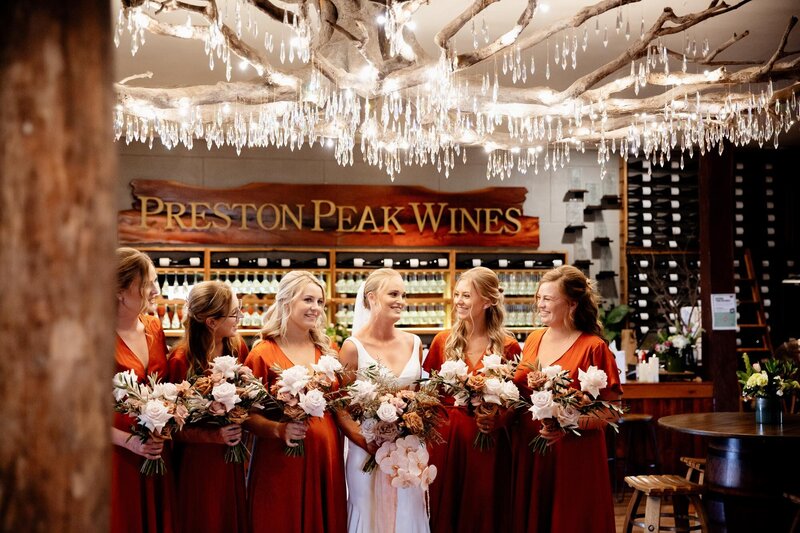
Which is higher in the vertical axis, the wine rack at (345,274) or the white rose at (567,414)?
the wine rack at (345,274)

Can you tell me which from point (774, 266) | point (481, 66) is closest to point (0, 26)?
point (481, 66)

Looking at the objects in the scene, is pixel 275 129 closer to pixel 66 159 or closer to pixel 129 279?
pixel 129 279

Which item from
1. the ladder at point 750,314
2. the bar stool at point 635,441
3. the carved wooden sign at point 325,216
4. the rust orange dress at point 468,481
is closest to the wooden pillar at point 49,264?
the rust orange dress at point 468,481

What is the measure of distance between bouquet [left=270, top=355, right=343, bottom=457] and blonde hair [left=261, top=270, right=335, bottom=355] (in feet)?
1.27

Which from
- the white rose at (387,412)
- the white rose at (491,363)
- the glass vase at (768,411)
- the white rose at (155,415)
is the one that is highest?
the white rose at (491,363)

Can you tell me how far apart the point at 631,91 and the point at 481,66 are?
170cm

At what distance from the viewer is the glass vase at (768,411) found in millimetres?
5203

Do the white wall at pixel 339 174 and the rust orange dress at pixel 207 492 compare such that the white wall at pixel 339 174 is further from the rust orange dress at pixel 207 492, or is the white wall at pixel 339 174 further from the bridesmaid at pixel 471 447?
the rust orange dress at pixel 207 492

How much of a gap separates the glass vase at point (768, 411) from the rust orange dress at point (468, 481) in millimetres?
1744

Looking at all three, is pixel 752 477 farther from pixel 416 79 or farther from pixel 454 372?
pixel 416 79

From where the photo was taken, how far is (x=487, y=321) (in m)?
4.72

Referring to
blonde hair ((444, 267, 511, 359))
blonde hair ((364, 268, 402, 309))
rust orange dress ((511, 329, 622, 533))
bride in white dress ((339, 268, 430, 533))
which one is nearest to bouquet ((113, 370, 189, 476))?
bride in white dress ((339, 268, 430, 533))

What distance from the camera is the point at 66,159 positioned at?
1.42 meters

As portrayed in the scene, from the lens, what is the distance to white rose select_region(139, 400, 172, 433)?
346cm
